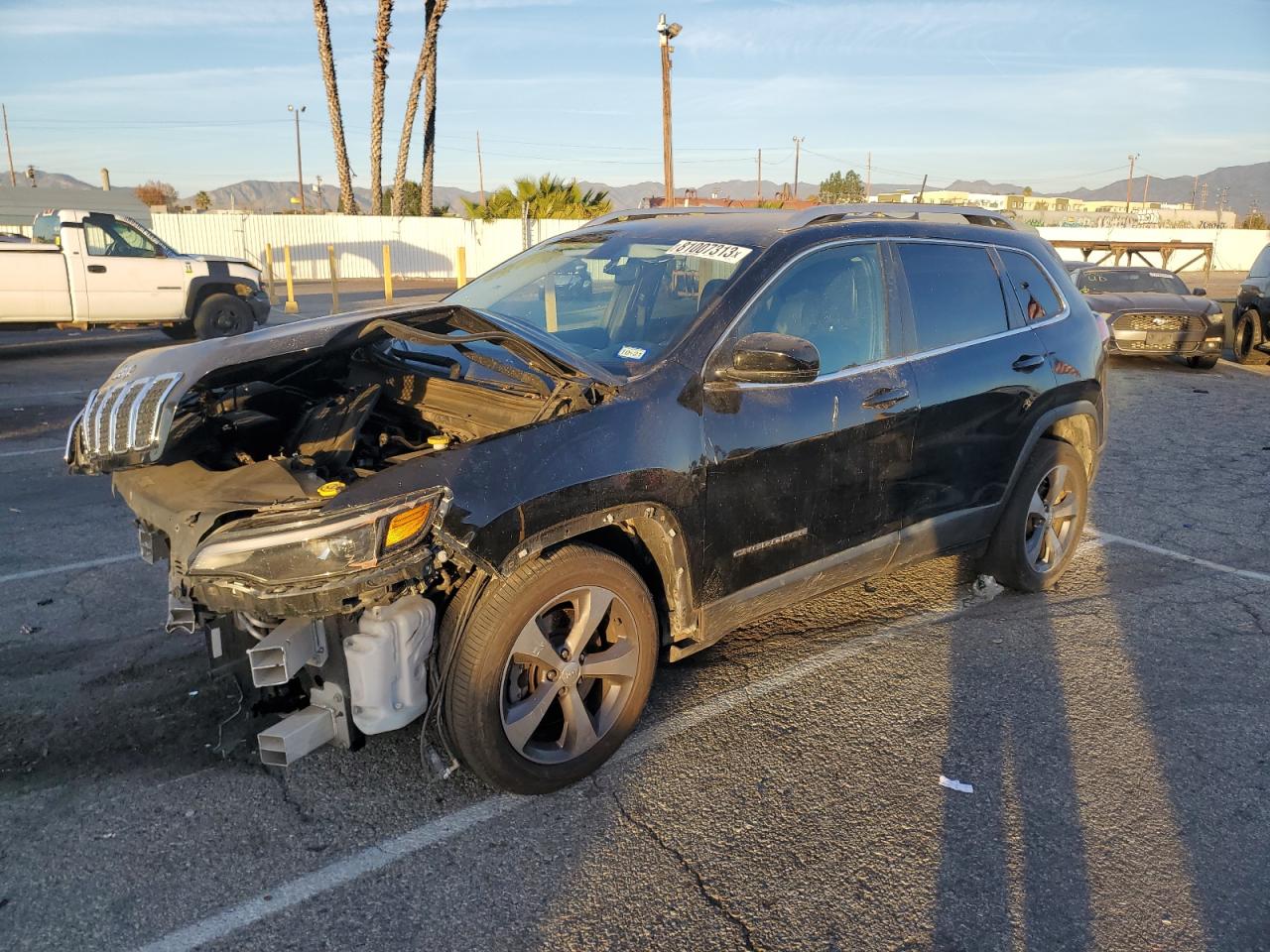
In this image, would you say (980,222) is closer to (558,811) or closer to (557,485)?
(557,485)

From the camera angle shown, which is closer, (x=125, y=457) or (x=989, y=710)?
(x=125, y=457)

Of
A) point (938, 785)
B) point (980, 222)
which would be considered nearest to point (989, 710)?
point (938, 785)

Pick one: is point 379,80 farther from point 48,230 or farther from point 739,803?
point 739,803

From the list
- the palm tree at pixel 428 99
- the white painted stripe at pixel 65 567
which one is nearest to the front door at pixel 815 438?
the white painted stripe at pixel 65 567

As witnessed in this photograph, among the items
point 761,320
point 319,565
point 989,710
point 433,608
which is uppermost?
point 761,320

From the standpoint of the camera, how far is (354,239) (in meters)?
35.9

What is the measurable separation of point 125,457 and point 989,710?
10.8 ft

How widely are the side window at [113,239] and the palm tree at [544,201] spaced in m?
21.4

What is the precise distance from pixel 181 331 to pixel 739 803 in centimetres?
1545

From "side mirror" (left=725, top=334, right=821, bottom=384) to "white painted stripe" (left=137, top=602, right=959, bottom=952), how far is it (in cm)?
133

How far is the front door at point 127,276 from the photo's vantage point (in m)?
13.6

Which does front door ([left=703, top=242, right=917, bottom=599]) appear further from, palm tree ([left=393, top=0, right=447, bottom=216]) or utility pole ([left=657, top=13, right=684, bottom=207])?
palm tree ([left=393, top=0, right=447, bottom=216])

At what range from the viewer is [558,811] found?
3.10m

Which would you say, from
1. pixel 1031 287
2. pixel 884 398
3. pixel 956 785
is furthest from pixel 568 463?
pixel 1031 287
